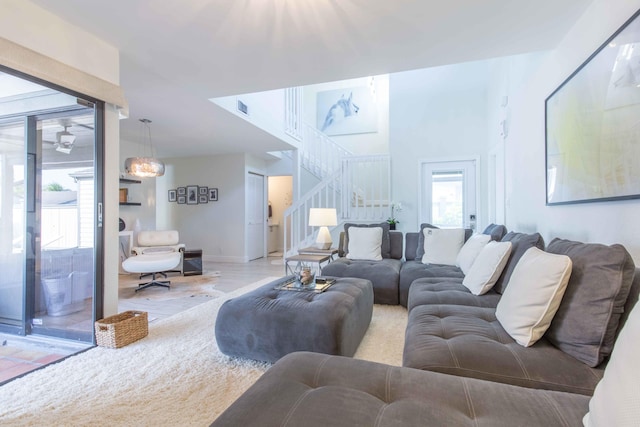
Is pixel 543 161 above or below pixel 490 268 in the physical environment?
above

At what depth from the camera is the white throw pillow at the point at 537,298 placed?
4.23ft

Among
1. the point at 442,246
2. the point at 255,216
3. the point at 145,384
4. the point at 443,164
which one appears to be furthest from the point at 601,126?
the point at 255,216

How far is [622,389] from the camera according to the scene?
67 cm

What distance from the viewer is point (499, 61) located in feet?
13.3

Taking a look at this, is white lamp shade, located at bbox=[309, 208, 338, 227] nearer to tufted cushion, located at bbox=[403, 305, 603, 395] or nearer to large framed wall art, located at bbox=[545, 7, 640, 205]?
large framed wall art, located at bbox=[545, 7, 640, 205]

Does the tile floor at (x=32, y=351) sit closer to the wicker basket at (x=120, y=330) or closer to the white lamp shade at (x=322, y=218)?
the wicker basket at (x=120, y=330)

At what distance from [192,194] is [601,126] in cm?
681

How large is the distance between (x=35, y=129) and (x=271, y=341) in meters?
2.73

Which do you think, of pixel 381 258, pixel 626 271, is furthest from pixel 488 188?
pixel 626 271

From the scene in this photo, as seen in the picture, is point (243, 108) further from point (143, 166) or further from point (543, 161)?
point (543, 161)

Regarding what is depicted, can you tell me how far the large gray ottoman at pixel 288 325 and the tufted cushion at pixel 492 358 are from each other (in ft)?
1.59

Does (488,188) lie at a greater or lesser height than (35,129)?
lesser

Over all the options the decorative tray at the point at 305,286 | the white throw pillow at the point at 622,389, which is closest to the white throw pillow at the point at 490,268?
the decorative tray at the point at 305,286

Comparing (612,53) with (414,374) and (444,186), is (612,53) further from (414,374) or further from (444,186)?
(444,186)
